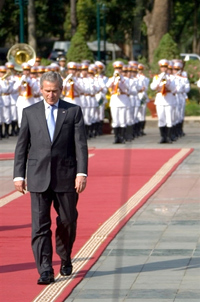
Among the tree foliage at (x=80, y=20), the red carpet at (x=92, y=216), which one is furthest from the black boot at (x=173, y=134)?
the tree foliage at (x=80, y=20)

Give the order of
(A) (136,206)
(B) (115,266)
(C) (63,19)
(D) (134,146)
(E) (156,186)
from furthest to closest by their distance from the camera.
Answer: (C) (63,19) < (D) (134,146) < (E) (156,186) < (A) (136,206) < (B) (115,266)

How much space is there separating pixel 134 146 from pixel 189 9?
46.0m

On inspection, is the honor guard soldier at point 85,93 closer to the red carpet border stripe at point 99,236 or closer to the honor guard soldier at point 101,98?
the honor guard soldier at point 101,98

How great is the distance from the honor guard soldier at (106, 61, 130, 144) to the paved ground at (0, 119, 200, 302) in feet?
30.7

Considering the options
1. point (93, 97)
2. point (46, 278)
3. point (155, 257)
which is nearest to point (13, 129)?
point (93, 97)

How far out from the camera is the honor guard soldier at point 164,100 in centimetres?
2469

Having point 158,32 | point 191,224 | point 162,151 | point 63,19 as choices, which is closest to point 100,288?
point 191,224

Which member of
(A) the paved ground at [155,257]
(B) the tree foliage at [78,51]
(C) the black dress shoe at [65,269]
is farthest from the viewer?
(B) the tree foliage at [78,51]

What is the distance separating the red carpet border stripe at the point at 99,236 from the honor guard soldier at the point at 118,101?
646cm

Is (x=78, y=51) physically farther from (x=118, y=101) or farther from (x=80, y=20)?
(x=80, y=20)

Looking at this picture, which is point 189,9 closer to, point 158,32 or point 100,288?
point 158,32

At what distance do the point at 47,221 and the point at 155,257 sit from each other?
1339 millimetres

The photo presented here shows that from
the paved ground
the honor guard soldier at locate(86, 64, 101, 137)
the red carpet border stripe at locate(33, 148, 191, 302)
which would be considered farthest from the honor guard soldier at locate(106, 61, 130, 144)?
the paved ground

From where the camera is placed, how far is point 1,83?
28.1m
